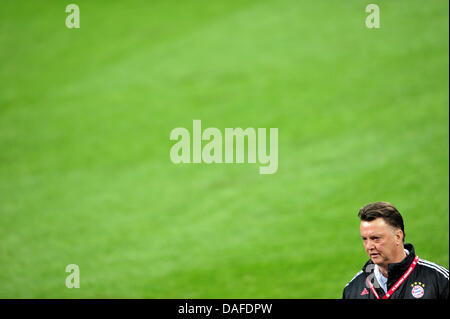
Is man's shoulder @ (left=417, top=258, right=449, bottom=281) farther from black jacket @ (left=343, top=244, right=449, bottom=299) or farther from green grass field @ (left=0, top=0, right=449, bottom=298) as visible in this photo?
green grass field @ (left=0, top=0, right=449, bottom=298)

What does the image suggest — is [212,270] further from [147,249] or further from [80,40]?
[80,40]

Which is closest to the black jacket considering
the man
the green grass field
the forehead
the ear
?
the man

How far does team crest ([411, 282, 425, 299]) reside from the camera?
3.07 meters

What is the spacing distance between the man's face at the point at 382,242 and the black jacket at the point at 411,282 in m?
0.08

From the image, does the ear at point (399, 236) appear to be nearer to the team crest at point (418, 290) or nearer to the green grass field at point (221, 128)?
the team crest at point (418, 290)

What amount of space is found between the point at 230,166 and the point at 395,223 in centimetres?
831

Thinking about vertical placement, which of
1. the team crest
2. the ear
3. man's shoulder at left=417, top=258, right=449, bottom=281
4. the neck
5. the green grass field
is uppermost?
the green grass field

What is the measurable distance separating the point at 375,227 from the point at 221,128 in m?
9.42

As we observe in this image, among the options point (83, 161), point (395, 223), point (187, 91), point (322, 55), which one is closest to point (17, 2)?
point (187, 91)

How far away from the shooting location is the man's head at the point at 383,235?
317 centimetres

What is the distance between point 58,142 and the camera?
12.7 m

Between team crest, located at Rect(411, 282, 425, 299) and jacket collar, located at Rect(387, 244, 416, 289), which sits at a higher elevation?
jacket collar, located at Rect(387, 244, 416, 289)

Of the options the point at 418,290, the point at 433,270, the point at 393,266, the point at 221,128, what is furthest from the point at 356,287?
the point at 221,128

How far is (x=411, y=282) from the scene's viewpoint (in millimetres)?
3135
